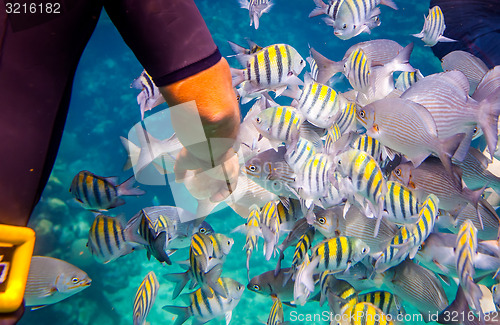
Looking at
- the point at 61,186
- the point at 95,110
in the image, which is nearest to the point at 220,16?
the point at 95,110

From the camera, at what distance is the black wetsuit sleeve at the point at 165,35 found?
0.88 m

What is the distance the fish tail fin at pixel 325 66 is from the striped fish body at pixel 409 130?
1.12 m

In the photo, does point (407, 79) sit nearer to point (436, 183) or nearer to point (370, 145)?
point (370, 145)

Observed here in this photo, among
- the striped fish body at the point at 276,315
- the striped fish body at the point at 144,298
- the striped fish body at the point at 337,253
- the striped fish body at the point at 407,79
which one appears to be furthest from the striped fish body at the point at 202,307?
the striped fish body at the point at 407,79

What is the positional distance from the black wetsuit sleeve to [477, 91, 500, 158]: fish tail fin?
211cm

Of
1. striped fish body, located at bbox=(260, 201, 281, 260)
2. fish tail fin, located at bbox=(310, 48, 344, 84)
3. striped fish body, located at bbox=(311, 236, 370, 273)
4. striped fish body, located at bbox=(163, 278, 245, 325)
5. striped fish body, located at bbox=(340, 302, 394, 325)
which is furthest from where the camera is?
fish tail fin, located at bbox=(310, 48, 344, 84)

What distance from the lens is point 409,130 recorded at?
2172 millimetres

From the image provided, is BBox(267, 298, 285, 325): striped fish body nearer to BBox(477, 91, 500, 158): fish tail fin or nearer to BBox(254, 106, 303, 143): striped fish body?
BBox(254, 106, 303, 143): striped fish body

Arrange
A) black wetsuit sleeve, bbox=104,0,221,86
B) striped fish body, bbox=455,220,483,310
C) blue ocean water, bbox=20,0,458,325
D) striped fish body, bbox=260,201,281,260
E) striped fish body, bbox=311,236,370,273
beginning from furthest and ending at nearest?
blue ocean water, bbox=20,0,458,325 → striped fish body, bbox=260,201,281,260 → striped fish body, bbox=311,236,370,273 → striped fish body, bbox=455,220,483,310 → black wetsuit sleeve, bbox=104,0,221,86

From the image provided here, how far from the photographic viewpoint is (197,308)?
3180 mm

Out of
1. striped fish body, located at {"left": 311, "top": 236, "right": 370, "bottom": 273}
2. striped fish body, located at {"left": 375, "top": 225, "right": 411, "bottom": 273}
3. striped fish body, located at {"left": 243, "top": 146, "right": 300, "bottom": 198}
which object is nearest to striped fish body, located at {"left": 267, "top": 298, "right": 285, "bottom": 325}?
striped fish body, located at {"left": 311, "top": 236, "right": 370, "bottom": 273}

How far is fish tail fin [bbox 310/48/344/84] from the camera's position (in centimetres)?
327

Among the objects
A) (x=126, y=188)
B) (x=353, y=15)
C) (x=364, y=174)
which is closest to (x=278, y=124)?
(x=364, y=174)

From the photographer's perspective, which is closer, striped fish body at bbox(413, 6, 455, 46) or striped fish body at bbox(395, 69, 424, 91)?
striped fish body at bbox(395, 69, 424, 91)
